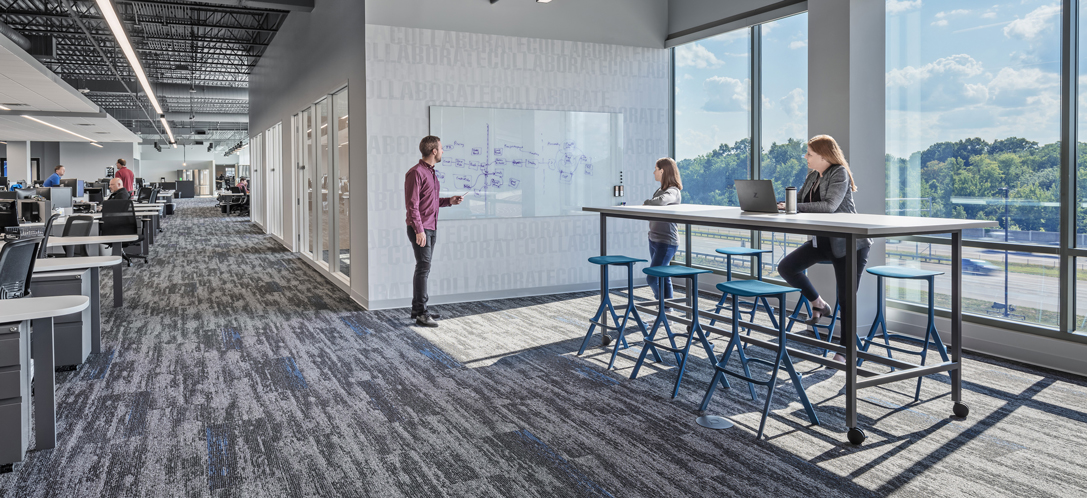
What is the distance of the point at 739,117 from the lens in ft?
22.9

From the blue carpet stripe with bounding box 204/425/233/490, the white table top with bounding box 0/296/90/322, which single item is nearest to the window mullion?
the blue carpet stripe with bounding box 204/425/233/490

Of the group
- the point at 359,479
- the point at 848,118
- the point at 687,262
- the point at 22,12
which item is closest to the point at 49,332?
the point at 359,479

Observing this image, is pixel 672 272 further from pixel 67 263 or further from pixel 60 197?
pixel 60 197

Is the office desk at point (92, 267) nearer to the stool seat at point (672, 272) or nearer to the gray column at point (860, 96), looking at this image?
the stool seat at point (672, 272)

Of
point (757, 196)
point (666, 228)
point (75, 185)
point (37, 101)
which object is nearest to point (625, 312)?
point (666, 228)

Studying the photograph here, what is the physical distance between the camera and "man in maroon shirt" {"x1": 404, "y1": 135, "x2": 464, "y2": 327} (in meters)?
5.52

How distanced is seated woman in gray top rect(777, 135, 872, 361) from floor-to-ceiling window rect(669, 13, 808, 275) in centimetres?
205

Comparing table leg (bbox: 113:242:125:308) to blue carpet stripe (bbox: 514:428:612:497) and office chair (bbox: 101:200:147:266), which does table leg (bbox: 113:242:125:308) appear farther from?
blue carpet stripe (bbox: 514:428:612:497)

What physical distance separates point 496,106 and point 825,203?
3670 millimetres

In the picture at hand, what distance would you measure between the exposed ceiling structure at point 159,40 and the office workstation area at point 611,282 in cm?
186

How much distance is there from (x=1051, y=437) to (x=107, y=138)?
1169 inches

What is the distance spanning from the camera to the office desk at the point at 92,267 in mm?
4035

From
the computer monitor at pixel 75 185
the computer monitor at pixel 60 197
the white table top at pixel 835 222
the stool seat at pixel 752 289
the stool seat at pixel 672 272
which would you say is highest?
the computer monitor at pixel 75 185

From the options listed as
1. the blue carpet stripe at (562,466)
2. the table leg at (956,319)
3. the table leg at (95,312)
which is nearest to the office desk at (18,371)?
the table leg at (95,312)
